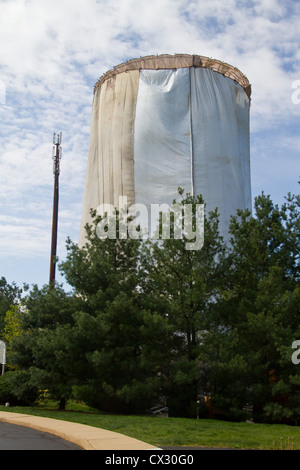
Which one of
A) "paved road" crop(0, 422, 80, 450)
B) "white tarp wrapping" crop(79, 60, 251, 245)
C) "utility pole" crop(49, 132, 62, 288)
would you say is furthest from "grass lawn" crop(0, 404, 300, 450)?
"white tarp wrapping" crop(79, 60, 251, 245)

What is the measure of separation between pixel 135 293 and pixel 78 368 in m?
3.47

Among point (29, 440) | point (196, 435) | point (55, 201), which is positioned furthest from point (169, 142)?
point (29, 440)

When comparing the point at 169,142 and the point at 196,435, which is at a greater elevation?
the point at 169,142

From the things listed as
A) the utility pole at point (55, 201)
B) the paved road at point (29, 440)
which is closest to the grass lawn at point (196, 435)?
the paved road at point (29, 440)

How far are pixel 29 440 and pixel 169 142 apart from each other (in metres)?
27.5

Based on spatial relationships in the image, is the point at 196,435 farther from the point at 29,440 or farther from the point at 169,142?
the point at 169,142

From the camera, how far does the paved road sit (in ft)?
29.7

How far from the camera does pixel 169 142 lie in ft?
115

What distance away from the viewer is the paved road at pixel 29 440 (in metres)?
9.05

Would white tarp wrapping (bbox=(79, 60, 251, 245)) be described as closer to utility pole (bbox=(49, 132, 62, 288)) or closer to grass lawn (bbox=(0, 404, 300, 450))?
utility pole (bbox=(49, 132, 62, 288))

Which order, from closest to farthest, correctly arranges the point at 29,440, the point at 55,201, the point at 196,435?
the point at 29,440 < the point at 196,435 < the point at 55,201

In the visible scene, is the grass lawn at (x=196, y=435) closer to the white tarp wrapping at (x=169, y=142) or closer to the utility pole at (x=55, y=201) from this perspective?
the utility pole at (x=55, y=201)

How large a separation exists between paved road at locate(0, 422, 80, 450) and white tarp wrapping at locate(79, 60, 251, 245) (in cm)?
2355

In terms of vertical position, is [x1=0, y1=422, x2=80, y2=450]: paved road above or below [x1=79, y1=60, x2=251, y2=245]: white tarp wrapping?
below
